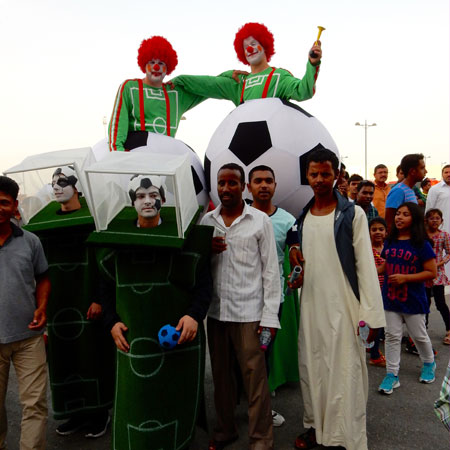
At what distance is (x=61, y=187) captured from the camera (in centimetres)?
256

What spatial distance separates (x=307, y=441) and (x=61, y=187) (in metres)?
2.20

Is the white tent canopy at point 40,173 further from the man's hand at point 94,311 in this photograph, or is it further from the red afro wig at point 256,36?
the red afro wig at point 256,36

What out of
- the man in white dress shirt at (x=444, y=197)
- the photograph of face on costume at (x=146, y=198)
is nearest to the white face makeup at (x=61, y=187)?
the photograph of face on costume at (x=146, y=198)

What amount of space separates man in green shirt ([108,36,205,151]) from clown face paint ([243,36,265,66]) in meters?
0.64

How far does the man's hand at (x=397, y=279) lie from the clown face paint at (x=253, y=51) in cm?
210

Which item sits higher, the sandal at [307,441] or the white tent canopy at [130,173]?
the white tent canopy at [130,173]

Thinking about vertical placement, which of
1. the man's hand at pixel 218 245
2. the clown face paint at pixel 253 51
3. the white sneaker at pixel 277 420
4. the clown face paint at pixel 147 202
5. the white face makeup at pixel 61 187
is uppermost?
the clown face paint at pixel 253 51

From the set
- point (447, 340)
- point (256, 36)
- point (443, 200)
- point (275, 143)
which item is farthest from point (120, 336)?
point (443, 200)

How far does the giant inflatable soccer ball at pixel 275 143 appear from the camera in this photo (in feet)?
9.53

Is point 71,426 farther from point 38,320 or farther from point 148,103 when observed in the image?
point 148,103

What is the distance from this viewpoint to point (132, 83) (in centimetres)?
348

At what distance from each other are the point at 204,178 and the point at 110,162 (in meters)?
1.26

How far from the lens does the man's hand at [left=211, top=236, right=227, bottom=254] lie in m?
2.32

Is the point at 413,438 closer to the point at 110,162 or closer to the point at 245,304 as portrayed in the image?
the point at 245,304
